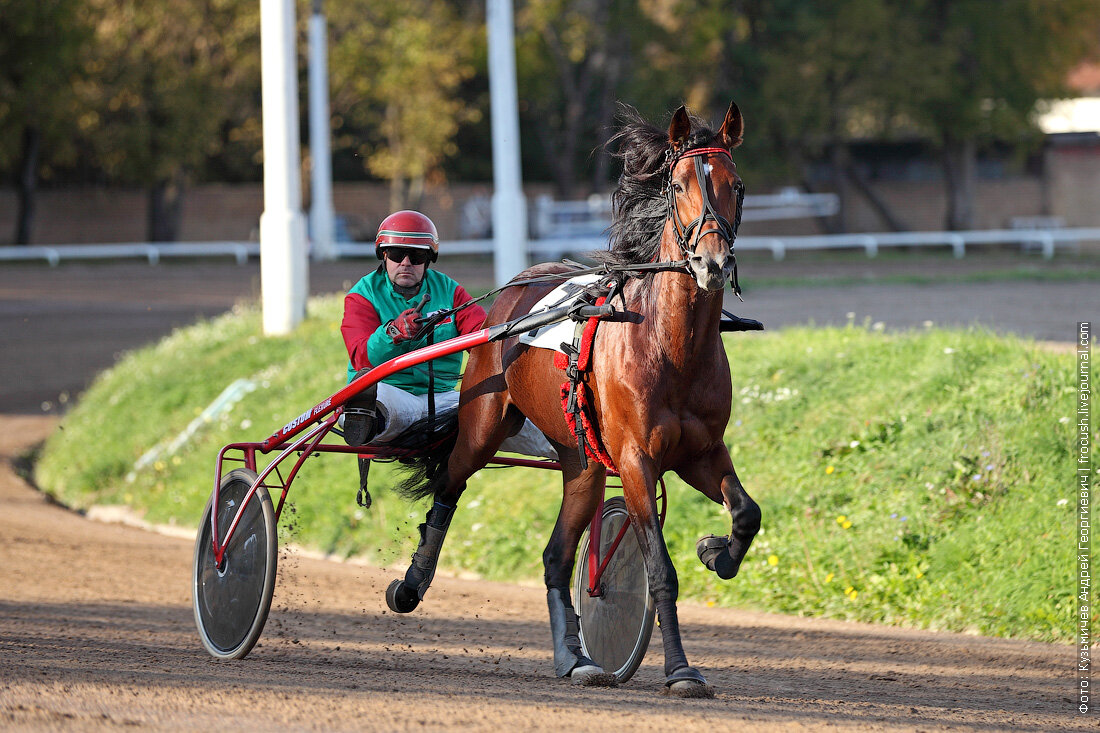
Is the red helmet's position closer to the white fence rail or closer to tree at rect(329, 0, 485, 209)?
the white fence rail

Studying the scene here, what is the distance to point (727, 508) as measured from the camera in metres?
4.60

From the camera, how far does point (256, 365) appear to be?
12.9 meters

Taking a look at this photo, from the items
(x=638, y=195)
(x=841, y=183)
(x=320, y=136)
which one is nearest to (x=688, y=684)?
(x=638, y=195)

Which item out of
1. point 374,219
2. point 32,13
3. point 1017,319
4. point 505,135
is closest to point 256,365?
point 505,135

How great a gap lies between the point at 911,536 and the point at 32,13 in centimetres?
2426

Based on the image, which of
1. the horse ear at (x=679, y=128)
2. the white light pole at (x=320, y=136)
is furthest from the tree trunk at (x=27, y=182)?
the horse ear at (x=679, y=128)

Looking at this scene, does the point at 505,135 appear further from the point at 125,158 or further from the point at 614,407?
the point at 125,158

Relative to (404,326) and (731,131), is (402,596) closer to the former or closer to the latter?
(404,326)

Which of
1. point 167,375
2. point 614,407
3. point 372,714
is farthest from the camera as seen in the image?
point 167,375

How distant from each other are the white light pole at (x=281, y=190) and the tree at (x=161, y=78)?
51.9 feet

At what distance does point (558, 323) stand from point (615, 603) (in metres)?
1.15

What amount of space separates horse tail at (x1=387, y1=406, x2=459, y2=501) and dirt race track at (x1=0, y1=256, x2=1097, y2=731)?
74 cm

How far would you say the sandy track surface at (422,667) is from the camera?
13.6ft

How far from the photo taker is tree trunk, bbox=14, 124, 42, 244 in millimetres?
28689
